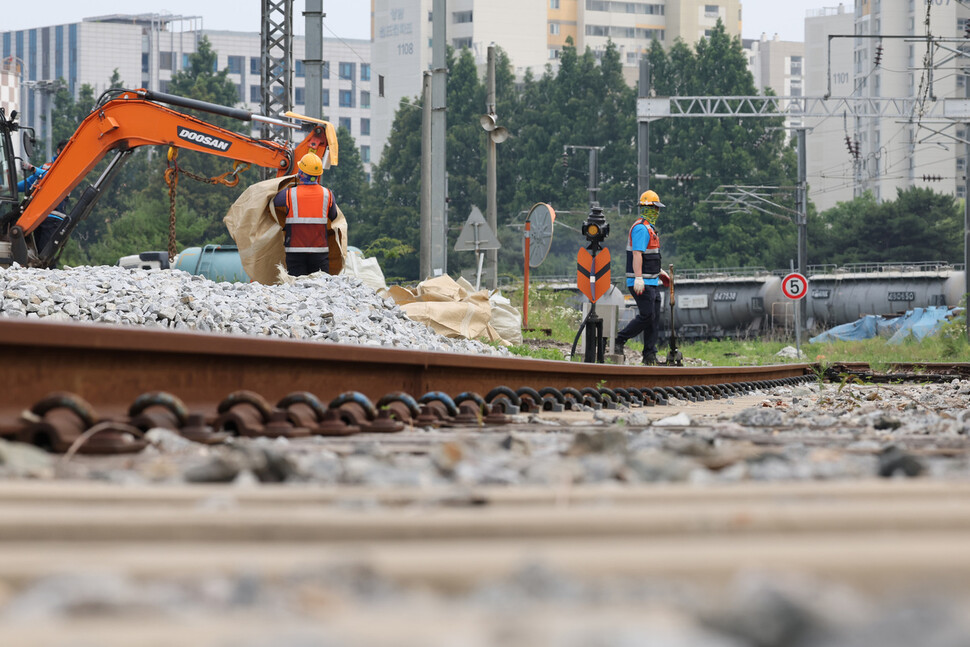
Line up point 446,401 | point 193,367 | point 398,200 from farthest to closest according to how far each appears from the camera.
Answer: point 398,200 < point 446,401 < point 193,367

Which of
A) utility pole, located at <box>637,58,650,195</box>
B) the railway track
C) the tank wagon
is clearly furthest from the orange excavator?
the tank wagon

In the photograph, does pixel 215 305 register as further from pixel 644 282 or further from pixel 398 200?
pixel 398 200

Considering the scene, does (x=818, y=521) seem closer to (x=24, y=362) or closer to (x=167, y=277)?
(x=24, y=362)

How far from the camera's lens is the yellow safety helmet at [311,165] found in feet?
46.6

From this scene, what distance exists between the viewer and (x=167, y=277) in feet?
41.3

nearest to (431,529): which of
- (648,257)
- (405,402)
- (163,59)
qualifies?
(405,402)

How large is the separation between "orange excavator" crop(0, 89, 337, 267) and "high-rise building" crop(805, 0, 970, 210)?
68.3 metres

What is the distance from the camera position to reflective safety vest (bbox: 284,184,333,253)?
13.9 m

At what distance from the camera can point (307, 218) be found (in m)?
13.9

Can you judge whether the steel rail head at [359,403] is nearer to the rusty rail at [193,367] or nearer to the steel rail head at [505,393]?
the rusty rail at [193,367]

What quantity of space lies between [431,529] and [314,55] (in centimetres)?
1807

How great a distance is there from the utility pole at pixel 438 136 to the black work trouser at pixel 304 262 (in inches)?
243

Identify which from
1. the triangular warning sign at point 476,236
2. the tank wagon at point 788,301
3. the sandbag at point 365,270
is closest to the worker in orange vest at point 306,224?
the sandbag at point 365,270

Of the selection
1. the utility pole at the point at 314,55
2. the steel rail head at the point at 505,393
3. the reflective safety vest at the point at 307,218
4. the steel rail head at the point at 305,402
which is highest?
the utility pole at the point at 314,55
